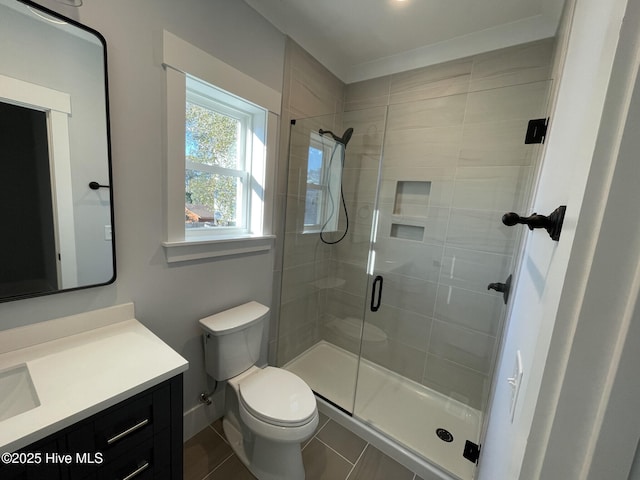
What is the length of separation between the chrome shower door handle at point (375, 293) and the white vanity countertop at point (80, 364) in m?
1.49

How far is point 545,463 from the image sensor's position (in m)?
0.33

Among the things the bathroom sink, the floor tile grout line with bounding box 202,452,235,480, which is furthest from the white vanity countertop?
the floor tile grout line with bounding box 202,452,235,480

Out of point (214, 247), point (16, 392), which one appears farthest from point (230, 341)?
point (16, 392)

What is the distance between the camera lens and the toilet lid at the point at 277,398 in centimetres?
125

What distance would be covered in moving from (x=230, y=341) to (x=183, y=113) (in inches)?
48.6

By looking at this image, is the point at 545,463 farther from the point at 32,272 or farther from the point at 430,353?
the point at 430,353

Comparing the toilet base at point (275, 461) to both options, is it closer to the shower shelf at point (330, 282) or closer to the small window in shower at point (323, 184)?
the shower shelf at point (330, 282)

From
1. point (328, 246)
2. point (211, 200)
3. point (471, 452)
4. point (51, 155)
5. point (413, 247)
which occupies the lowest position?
point (471, 452)

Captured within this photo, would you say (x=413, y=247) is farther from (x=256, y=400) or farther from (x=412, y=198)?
(x=256, y=400)

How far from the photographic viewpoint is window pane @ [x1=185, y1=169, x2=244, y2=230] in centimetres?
150

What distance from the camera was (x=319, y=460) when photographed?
1500 millimetres

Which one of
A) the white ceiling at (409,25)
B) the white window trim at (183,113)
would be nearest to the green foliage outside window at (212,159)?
the white window trim at (183,113)

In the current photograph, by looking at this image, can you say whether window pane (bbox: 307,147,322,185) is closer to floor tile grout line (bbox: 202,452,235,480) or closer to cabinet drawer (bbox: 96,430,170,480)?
cabinet drawer (bbox: 96,430,170,480)

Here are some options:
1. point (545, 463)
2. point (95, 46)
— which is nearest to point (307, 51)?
point (95, 46)
